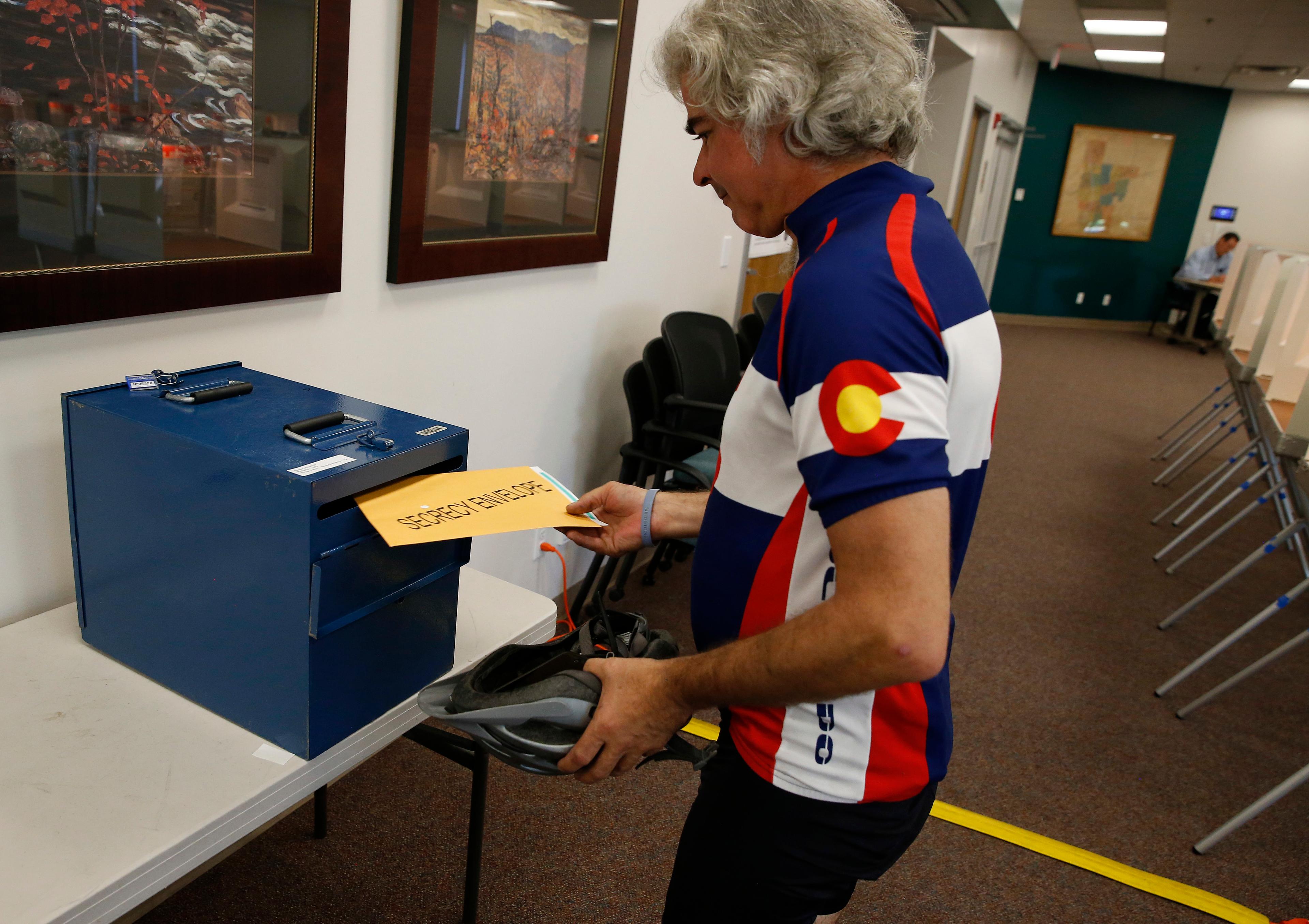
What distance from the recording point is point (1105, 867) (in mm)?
2092

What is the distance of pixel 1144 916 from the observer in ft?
6.39

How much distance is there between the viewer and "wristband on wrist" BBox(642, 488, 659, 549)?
1192 millimetres

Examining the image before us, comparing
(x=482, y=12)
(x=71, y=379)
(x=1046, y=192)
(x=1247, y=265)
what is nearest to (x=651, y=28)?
(x=482, y=12)

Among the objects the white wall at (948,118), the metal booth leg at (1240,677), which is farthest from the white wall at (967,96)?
the metal booth leg at (1240,677)

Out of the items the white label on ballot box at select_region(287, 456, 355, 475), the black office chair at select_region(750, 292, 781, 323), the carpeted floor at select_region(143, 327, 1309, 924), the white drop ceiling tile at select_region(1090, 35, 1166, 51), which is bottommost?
the carpeted floor at select_region(143, 327, 1309, 924)

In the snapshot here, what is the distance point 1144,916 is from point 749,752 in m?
1.55

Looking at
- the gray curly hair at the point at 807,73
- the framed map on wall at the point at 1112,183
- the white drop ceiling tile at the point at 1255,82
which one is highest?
the white drop ceiling tile at the point at 1255,82

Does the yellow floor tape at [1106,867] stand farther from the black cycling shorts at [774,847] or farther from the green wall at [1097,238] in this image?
the green wall at [1097,238]

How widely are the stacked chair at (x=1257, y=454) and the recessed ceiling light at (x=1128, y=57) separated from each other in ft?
14.9

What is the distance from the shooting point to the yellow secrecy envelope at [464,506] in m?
0.93

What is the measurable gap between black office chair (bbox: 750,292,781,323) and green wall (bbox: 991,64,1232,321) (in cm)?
819

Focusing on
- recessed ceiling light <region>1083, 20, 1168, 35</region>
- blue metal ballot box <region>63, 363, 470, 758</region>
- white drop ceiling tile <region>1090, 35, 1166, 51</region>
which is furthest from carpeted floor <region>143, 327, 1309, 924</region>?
white drop ceiling tile <region>1090, 35, 1166, 51</region>

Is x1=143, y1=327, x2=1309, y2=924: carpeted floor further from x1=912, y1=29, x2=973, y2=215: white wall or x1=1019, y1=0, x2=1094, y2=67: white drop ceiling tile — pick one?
x1=1019, y1=0, x2=1094, y2=67: white drop ceiling tile

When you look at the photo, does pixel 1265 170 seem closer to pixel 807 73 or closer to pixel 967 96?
pixel 967 96
